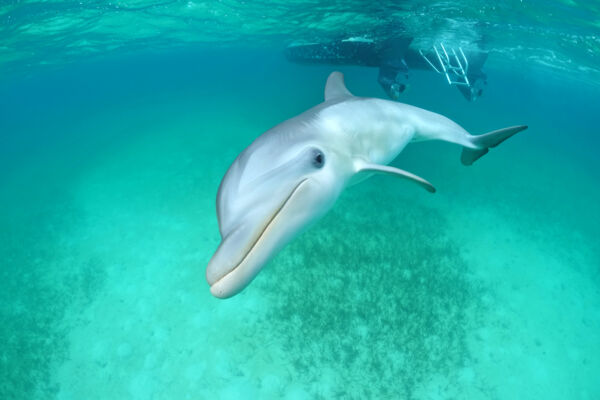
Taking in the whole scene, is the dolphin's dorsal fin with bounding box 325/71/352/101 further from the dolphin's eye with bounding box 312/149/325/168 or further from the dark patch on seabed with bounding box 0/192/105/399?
the dark patch on seabed with bounding box 0/192/105/399

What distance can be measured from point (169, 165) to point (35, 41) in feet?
46.2

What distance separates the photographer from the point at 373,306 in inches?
248

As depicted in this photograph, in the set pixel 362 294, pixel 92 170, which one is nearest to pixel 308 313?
pixel 362 294

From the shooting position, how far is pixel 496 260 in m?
8.02

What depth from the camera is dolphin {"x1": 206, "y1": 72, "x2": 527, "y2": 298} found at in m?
1.73

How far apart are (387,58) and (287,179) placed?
1435cm

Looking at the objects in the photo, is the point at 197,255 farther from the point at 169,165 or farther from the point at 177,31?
Answer: the point at 177,31

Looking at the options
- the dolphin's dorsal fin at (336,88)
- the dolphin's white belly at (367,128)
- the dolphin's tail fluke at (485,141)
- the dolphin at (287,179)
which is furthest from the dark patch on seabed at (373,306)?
the dolphin's dorsal fin at (336,88)

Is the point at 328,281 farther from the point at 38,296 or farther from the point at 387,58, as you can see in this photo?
the point at 387,58

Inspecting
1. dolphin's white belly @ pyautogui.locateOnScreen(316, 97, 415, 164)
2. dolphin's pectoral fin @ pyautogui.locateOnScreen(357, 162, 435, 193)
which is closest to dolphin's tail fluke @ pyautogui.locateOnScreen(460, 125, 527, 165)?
dolphin's white belly @ pyautogui.locateOnScreen(316, 97, 415, 164)

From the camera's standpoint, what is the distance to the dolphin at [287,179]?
1.73 metres

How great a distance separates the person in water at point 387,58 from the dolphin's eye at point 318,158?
33.8 feet

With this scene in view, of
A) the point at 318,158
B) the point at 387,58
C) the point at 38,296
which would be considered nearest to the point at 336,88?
the point at 318,158

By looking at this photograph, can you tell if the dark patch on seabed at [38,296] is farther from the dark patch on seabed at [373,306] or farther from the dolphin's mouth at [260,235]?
the dolphin's mouth at [260,235]
